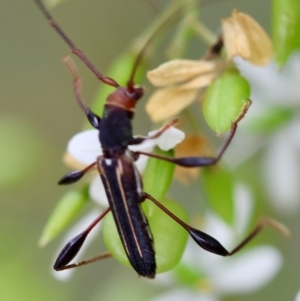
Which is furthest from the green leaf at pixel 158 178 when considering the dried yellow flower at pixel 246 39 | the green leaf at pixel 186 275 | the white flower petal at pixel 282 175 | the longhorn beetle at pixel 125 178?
the white flower petal at pixel 282 175

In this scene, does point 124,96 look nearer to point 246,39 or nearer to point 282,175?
point 246,39

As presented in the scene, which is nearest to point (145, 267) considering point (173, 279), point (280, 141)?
point (173, 279)

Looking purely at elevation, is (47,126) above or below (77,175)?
below

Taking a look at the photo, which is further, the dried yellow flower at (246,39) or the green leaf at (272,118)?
Answer: the green leaf at (272,118)

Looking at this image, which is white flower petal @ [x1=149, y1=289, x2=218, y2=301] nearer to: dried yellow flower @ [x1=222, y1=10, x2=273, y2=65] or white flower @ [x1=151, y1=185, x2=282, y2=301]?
white flower @ [x1=151, y1=185, x2=282, y2=301]

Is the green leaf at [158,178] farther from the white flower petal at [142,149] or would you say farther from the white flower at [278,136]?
the white flower at [278,136]

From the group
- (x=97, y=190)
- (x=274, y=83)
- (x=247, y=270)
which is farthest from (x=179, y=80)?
(x=247, y=270)
